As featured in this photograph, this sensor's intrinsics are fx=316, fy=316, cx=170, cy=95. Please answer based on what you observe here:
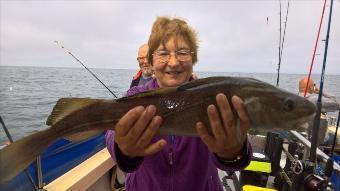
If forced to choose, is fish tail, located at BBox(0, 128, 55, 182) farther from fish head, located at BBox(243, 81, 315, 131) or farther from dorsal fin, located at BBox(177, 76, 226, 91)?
fish head, located at BBox(243, 81, 315, 131)

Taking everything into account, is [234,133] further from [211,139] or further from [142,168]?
[142,168]

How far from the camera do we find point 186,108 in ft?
7.32

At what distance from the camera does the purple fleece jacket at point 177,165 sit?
245 centimetres

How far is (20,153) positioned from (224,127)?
135 cm

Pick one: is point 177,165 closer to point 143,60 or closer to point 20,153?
point 20,153

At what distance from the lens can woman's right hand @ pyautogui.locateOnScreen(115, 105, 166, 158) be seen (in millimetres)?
2141

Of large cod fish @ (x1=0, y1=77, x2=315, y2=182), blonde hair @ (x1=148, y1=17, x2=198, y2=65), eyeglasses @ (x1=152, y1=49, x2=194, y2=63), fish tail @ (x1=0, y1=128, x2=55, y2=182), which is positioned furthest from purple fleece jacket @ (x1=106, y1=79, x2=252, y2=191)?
blonde hair @ (x1=148, y1=17, x2=198, y2=65)

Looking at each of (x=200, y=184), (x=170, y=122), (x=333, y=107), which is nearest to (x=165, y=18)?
(x=170, y=122)

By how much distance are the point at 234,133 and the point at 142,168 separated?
2.87ft

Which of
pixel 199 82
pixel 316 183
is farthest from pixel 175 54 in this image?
pixel 316 183

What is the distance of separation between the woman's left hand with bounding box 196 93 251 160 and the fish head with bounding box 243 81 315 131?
0.09 metres

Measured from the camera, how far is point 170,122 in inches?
88.4

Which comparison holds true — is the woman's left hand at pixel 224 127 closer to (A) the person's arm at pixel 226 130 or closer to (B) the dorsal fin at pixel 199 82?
Answer: (A) the person's arm at pixel 226 130

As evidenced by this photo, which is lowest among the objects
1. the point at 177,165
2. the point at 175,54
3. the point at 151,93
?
the point at 177,165
